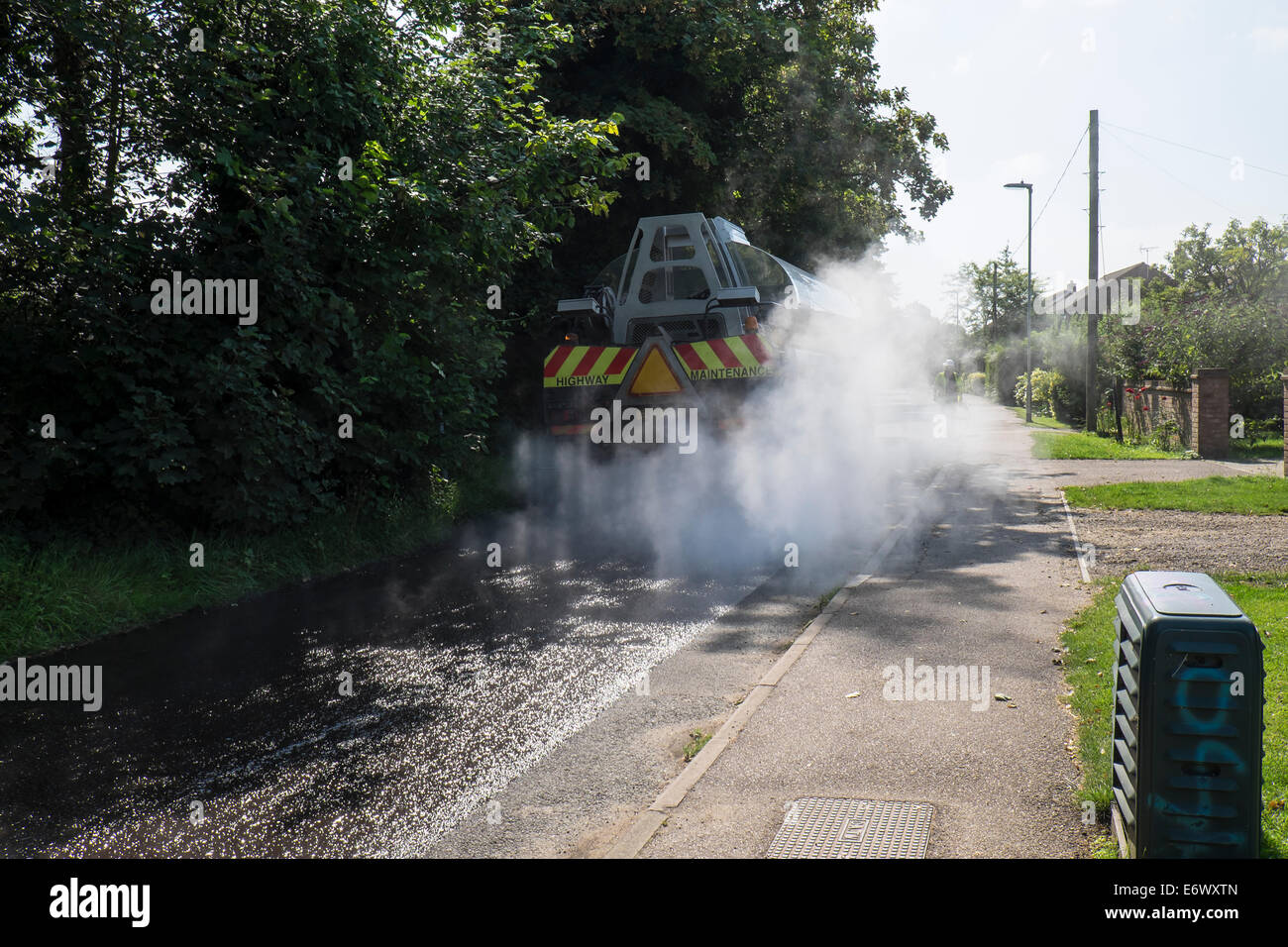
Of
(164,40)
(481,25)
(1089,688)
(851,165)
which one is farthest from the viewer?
(851,165)

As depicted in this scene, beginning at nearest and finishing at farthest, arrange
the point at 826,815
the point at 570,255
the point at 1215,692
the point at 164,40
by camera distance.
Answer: the point at 1215,692 < the point at 826,815 < the point at 164,40 < the point at 570,255

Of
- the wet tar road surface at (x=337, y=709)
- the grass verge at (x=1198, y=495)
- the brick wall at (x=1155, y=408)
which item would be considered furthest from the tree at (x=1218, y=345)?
the wet tar road surface at (x=337, y=709)

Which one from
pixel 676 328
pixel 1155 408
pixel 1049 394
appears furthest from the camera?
pixel 1049 394

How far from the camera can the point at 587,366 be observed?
1191 centimetres

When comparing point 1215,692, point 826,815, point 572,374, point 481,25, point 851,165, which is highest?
point 851,165

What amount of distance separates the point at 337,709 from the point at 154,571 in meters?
3.16

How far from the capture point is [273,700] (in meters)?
5.46

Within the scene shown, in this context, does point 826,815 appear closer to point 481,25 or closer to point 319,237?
point 319,237

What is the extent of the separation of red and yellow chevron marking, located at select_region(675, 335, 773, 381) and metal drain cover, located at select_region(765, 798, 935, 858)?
25.5ft

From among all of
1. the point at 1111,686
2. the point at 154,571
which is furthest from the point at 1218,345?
the point at 154,571

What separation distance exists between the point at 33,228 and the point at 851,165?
1748 centimetres

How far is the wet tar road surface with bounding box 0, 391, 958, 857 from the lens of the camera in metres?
3.97

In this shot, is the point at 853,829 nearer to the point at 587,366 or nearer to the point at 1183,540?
the point at 1183,540

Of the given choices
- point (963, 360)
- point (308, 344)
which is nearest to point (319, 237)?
point (308, 344)
